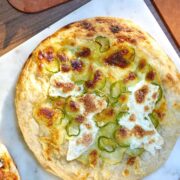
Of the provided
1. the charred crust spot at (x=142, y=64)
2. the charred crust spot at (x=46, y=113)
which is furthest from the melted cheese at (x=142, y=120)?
the charred crust spot at (x=46, y=113)

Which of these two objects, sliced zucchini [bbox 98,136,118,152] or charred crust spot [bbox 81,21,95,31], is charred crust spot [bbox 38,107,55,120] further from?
charred crust spot [bbox 81,21,95,31]

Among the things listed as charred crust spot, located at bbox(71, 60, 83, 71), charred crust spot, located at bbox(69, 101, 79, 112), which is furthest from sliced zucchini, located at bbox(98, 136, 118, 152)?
charred crust spot, located at bbox(71, 60, 83, 71)

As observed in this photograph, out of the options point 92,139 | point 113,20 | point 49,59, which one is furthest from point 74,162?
point 113,20

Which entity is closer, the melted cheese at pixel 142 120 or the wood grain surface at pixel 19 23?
the melted cheese at pixel 142 120

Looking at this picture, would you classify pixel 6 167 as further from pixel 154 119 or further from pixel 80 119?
pixel 154 119

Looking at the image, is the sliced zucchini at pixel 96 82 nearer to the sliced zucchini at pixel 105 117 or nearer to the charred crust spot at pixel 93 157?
the sliced zucchini at pixel 105 117

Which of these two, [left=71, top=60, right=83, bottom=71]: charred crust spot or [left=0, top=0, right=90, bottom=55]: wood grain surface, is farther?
[left=0, top=0, right=90, bottom=55]: wood grain surface
